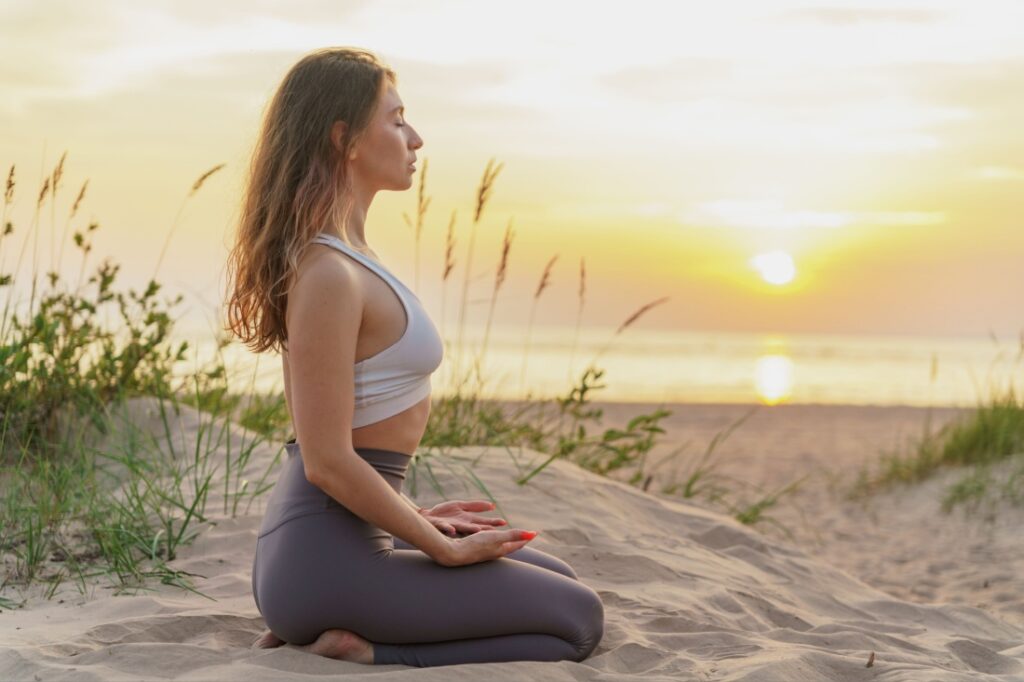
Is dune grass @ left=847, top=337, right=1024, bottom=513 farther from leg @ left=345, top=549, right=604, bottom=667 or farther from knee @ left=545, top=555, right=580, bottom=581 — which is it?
leg @ left=345, top=549, right=604, bottom=667

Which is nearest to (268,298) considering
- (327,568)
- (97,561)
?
(327,568)

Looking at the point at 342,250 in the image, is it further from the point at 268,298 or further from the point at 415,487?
the point at 415,487

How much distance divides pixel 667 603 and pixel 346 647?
1.40 metres

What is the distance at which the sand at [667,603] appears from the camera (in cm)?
276

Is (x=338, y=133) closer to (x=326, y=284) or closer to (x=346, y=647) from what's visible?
(x=326, y=284)

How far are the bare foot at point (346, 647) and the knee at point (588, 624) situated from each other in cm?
58

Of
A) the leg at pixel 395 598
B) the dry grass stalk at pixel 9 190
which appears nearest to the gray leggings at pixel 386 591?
the leg at pixel 395 598

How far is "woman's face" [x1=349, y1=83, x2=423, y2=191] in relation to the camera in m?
2.64

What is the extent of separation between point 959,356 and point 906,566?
1594 inches

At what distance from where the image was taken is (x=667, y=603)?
12.0ft

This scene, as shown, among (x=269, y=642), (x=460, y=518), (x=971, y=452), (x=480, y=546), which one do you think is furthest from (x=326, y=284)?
(x=971, y=452)

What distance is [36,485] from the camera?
450 cm

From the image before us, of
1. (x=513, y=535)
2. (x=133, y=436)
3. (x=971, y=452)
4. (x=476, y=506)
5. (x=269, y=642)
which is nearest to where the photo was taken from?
(x=513, y=535)

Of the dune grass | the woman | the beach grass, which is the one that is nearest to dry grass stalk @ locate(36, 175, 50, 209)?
the beach grass
